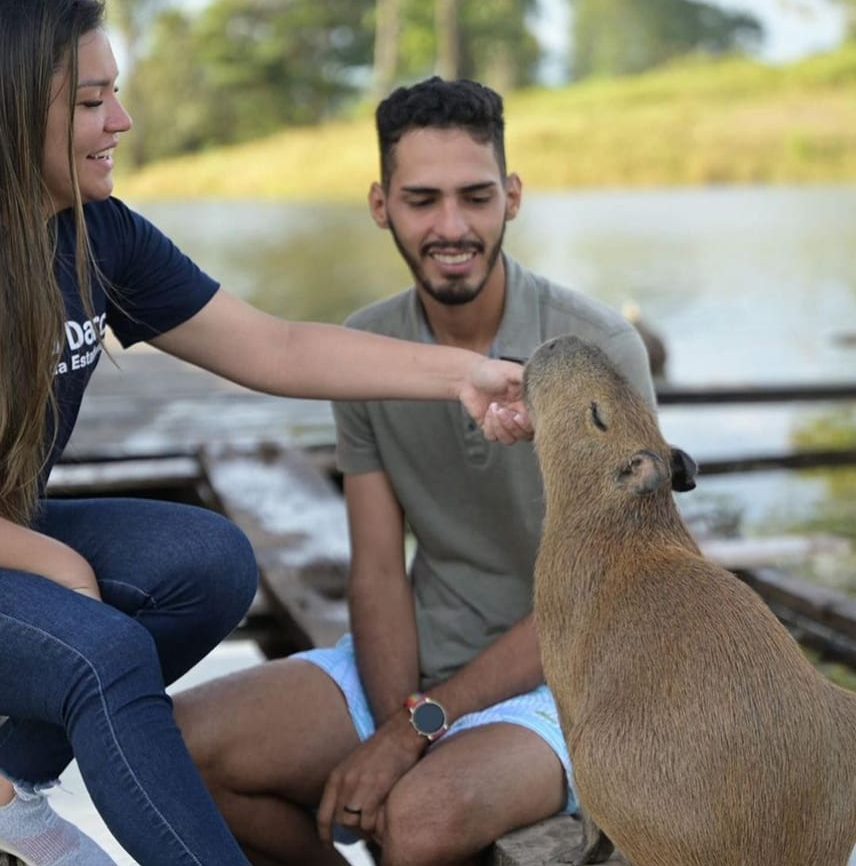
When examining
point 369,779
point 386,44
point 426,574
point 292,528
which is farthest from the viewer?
point 386,44

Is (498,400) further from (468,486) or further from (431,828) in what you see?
(431,828)

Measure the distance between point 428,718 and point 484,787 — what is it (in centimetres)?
25

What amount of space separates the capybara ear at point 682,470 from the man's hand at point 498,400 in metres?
0.31

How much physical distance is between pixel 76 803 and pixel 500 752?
1.05 meters

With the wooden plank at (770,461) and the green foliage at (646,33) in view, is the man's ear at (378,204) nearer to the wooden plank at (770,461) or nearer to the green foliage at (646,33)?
the wooden plank at (770,461)

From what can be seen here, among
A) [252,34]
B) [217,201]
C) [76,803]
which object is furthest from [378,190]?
[252,34]

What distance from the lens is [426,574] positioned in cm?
318

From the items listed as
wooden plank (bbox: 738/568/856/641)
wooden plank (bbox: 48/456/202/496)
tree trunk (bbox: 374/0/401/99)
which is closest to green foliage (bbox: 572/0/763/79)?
tree trunk (bbox: 374/0/401/99)

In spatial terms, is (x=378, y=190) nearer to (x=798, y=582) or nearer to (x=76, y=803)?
(x=76, y=803)

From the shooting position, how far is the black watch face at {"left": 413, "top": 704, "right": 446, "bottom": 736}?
2.88m

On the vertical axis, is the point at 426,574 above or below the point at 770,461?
above

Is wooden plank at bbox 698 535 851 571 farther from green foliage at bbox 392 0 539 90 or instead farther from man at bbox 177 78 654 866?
green foliage at bbox 392 0 539 90

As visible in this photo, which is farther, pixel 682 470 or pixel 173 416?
pixel 173 416

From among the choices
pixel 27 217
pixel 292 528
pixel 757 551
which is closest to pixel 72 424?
pixel 27 217
